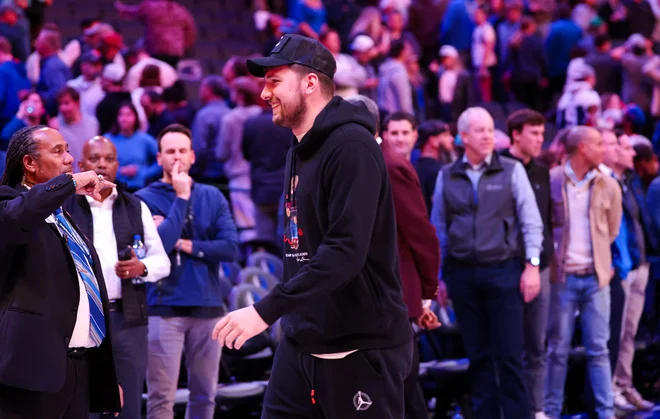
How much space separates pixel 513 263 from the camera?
20.6 ft

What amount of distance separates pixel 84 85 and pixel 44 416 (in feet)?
19.4

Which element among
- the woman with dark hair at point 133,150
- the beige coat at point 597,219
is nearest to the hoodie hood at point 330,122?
the beige coat at point 597,219

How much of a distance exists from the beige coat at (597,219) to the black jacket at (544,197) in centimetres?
15

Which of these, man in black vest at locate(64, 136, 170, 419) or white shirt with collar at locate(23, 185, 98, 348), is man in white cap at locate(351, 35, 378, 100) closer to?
man in black vest at locate(64, 136, 170, 419)

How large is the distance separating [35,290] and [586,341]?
431 centimetres

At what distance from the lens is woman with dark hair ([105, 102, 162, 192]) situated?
25.2 ft

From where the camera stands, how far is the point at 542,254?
21.8 feet

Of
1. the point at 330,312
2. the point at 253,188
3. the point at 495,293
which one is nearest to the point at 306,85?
the point at 330,312

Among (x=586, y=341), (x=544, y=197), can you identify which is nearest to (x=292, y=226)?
(x=544, y=197)

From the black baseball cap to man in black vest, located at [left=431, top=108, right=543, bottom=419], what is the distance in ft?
9.47

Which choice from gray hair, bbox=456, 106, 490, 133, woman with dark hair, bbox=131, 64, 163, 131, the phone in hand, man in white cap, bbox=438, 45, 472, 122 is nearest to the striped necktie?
the phone in hand

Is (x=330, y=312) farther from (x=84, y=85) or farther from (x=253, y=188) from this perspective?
(x=84, y=85)

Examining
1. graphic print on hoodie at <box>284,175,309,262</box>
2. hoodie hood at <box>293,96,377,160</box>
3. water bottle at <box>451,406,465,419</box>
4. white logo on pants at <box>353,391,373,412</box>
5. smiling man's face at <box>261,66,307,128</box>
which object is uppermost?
smiling man's face at <box>261,66,307,128</box>

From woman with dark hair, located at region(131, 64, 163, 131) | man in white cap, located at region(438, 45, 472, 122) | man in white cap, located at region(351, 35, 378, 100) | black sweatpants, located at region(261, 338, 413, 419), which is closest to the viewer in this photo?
black sweatpants, located at region(261, 338, 413, 419)
